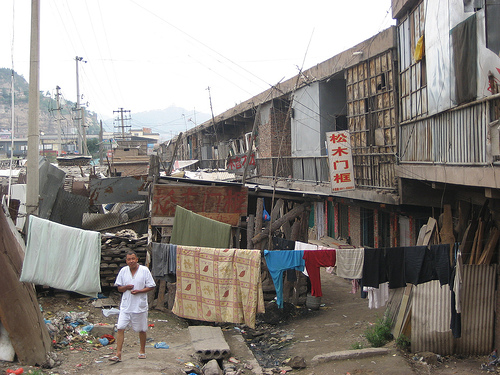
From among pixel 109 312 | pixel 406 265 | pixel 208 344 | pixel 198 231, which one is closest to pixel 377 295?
pixel 406 265

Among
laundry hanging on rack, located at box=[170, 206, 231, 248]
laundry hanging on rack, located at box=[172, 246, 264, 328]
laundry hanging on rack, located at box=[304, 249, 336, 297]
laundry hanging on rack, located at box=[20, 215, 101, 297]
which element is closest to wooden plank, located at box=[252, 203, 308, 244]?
laundry hanging on rack, located at box=[170, 206, 231, 248]

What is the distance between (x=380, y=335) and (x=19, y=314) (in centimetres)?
612

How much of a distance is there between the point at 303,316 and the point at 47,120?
14132 cm

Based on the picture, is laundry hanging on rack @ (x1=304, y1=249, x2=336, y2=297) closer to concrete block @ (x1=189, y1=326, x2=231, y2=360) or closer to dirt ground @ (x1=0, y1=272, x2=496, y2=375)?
dirt ground @ (x1=0, y1=272, x2=496, y2=375)

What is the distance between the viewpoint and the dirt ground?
7.35m

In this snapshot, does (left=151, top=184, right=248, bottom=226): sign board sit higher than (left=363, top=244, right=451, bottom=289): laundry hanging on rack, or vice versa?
(left=151, top=184, right=248, bottom=226): sign board

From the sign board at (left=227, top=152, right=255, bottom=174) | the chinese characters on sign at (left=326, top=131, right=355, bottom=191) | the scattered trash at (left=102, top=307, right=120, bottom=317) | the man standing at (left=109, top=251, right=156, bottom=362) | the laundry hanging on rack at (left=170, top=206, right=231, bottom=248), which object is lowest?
the scattered trash at (left=102, top=307, right=120, bottom=317)

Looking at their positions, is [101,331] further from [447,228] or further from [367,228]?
[367,228]

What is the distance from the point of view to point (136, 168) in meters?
32.6

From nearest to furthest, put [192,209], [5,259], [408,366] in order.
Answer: [5,259]
[408,366]
[192,209]

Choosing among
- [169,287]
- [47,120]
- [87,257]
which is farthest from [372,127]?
[47,120]

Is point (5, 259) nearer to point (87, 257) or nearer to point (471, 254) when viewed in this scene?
point (87, 257)

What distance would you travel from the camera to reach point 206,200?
12.1 m

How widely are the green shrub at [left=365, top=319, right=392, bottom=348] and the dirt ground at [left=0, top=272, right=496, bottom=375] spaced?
22 centimetres
